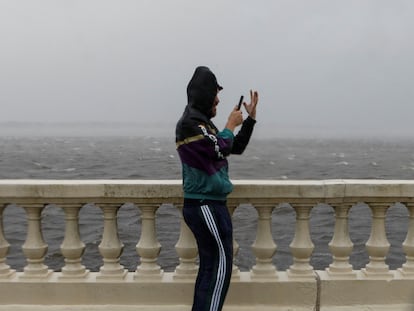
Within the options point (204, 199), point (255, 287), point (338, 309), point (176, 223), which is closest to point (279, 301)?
point (255, 287)

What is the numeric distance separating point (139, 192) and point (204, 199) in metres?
0.75

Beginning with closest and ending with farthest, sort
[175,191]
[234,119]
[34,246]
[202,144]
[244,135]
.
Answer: [202,144], [234,119], [244,135], [175,191], [34,246]

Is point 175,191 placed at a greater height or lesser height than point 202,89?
lesser

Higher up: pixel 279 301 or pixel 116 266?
pixel 116 266

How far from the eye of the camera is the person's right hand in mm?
3529

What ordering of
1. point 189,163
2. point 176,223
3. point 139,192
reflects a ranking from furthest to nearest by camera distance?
point 176,223 < point 139,192 < point 189,163

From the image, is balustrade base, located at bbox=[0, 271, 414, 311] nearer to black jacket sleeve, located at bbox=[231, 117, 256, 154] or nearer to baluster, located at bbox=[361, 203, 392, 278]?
baluster, located at bbox=[361, 203, 392, 278]

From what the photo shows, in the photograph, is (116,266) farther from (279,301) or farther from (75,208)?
(279,301)

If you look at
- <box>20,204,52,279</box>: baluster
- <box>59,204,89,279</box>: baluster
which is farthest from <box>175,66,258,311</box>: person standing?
<box>20,204,52,279</box>: baluster

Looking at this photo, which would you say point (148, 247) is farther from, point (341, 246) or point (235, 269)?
point (341, 246)

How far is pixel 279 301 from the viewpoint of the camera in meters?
4.26

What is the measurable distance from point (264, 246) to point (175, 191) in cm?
94

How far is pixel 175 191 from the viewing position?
160 inches

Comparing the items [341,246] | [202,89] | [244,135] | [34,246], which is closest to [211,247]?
[244,135]
